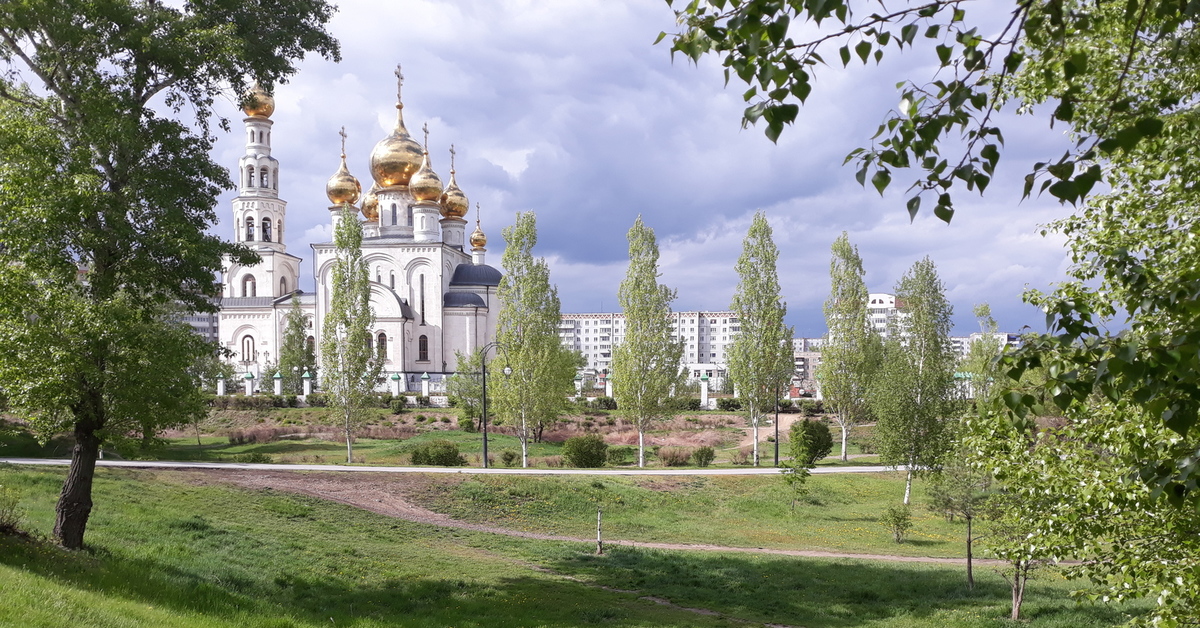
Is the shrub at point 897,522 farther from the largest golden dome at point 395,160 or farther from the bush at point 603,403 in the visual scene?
the largest golden dome at point 395,160

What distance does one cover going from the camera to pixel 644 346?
125ft

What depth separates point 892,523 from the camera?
75.0 ft

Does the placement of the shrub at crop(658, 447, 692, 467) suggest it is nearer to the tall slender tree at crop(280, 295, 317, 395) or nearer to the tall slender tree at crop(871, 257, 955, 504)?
the tall slender tree at crop(871, 257, 955, 504)

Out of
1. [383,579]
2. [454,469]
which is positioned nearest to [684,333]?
[454,469]

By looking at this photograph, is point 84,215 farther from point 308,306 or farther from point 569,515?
point 308,306

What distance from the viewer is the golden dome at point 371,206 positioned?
7506cm

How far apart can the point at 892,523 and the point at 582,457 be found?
549 inches

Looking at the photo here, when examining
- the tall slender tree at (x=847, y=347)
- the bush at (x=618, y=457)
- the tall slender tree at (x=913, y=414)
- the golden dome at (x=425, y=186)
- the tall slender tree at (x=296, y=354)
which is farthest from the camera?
the golden dome at (x=425, y=186)

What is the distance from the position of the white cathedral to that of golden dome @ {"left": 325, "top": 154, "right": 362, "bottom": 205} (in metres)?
0.09

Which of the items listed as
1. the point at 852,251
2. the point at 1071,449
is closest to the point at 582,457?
the point at 852,251

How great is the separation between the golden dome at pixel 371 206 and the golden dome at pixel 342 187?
1400 millimetres

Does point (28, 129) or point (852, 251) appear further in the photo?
point (852, 251)

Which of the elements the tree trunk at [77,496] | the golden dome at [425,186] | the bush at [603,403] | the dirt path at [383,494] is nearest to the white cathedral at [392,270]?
the golden dome at [425,186]

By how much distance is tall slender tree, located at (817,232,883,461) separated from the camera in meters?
40.5
